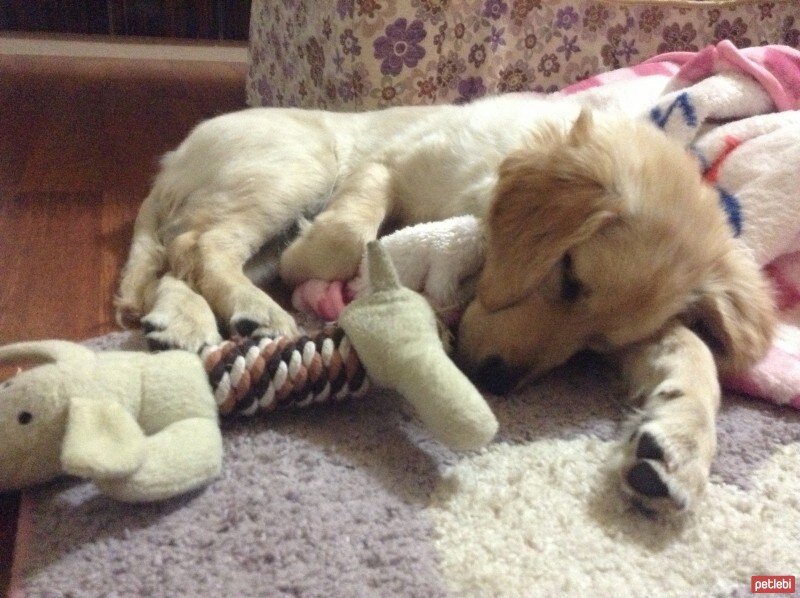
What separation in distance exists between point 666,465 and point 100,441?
2.21 feet

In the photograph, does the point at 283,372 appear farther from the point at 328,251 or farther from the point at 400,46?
the point at 400,46

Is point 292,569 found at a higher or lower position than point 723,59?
lower

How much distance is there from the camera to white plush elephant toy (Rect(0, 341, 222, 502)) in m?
0.75

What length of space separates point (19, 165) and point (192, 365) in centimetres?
150

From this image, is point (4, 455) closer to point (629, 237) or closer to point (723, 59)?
point (629, 237)

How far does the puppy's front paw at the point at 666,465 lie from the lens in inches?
36.3

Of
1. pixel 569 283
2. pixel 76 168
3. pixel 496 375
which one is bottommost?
pixel 76 168

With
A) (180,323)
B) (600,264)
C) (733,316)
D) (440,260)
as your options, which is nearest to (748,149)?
(733,316)

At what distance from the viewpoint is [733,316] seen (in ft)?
Answer: 4.01

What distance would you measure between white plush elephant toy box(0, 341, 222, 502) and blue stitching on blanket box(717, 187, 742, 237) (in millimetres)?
1018

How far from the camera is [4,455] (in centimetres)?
81

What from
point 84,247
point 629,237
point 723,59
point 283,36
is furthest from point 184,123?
point 629,237

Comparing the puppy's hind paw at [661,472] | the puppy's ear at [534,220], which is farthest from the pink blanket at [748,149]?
the puppy's hind paw at [661,472]

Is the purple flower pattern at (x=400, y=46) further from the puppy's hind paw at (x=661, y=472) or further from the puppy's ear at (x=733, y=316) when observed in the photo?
the puppy's hind paw at (x=661, y=472)
